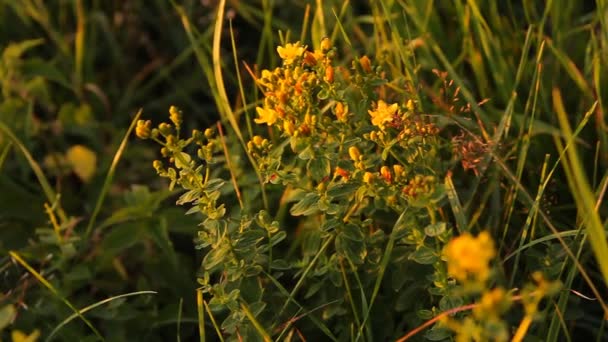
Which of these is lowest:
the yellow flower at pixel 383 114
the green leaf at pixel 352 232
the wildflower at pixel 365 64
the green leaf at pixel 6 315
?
the green leaf at pixel 6 315

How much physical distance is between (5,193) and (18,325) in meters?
0.44

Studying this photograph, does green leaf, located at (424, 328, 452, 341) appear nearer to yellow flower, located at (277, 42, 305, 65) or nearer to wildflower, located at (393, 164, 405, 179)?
wildflower, located at (393, 164, 405, 179)

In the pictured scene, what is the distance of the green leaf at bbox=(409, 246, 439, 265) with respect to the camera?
1478 mm

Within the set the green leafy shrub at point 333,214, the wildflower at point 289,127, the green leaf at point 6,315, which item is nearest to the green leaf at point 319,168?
the green leafy shrub at point 333,214

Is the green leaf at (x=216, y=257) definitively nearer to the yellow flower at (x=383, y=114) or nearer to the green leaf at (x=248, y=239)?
the green leaf at (x=248, y=239)

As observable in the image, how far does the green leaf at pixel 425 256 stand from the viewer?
1.48 meters

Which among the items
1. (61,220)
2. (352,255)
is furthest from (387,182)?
(61,220)

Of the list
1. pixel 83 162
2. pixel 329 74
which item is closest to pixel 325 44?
pixel 329 74

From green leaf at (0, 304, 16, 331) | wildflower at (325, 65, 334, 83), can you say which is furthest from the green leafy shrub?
green leaf at (0, 304, 16, 331)

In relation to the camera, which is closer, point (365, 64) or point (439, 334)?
point (439, 334)

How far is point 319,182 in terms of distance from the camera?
165 centimetres

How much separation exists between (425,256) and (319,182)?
269 mm

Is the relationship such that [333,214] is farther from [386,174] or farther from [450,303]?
[450,303]

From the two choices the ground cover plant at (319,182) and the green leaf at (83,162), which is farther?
the green leaf at (83,162)
